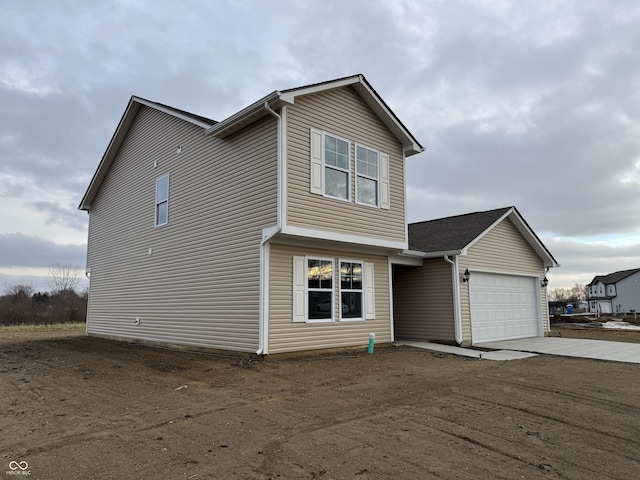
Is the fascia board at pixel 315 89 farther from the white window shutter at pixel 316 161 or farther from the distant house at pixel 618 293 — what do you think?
the distant house at pixel 618 293

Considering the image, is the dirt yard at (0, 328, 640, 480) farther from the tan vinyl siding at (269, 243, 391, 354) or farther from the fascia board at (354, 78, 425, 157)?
the fascia board at (354, 78, 425, 157)

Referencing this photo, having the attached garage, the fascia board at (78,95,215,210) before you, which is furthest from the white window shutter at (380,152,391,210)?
the fascia board at (78,95,215,210)

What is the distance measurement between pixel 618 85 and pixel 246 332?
48.9 feet

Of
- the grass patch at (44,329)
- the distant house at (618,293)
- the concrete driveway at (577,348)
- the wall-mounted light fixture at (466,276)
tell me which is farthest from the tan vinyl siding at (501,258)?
the distant house at (618,293)

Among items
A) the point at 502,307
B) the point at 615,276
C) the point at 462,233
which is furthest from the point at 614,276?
the point at 462,233

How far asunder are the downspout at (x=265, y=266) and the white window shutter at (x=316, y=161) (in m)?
0.94

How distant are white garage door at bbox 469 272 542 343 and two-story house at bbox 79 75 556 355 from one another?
8cm

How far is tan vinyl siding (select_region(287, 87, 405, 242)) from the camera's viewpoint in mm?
9781

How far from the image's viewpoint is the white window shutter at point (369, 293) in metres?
11.5

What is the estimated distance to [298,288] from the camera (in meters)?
9.98

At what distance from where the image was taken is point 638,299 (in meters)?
58.6

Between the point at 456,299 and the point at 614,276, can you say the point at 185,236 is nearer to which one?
the point at 456,299

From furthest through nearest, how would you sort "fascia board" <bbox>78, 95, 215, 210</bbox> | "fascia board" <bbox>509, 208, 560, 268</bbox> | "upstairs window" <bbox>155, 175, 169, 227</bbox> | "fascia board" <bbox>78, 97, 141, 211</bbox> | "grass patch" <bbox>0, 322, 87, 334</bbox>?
"grass patch" <bbox>0, 322, 87, 334</bbox>
"fascia board" <bbox>509, 208, 560, 268</bbox>
"fascia board" <bbox>78, 97, 141, 211</bbox>
"fascia board" <bbox>78, 95, 215, 210</bbox>
"upstairs window" <bbox>155, 175, 169, 227</bbox>

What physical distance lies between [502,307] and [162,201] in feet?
39.2
